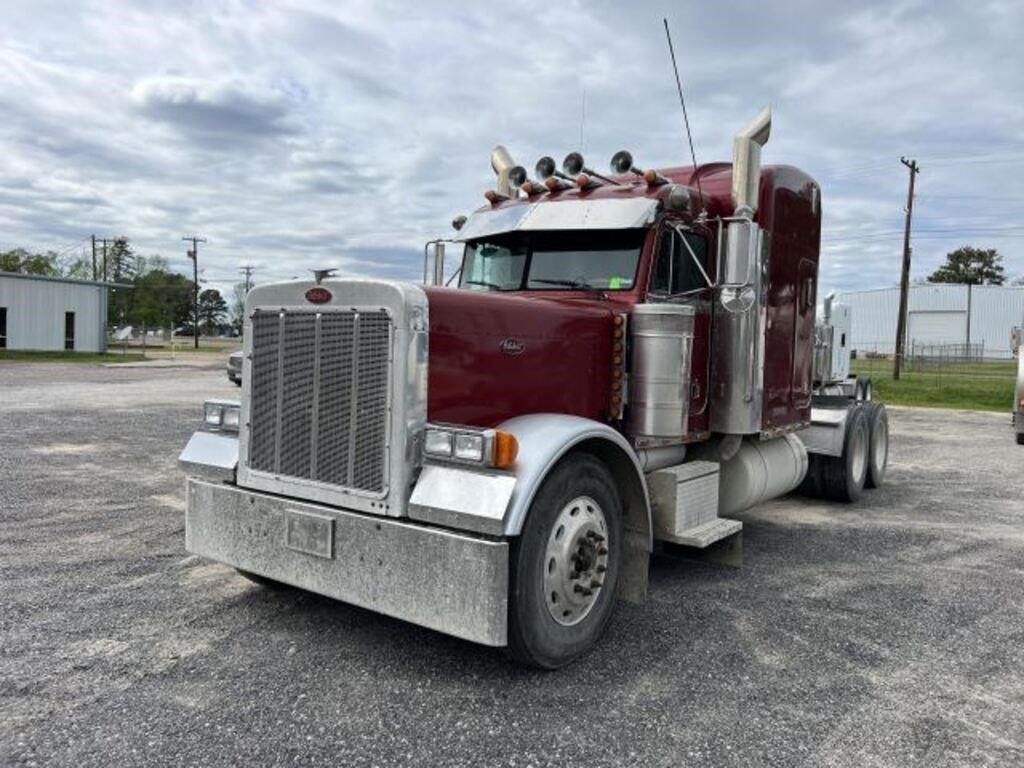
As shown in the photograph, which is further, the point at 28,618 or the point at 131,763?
the point at 28,618

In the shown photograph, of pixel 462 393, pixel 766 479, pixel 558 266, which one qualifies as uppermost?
pixel 558 266

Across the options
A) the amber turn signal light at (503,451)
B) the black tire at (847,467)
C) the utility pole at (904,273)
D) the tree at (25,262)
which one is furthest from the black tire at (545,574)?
the tree at (25,262)

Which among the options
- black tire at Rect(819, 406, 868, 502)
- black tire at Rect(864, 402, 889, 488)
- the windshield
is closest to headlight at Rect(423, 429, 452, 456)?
the windshield

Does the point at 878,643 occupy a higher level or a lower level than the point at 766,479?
lower

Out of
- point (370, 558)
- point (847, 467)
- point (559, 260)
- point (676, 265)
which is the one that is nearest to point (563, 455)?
point (370, 558)

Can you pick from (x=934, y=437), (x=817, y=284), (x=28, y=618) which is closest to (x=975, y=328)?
(x=934, y=437)

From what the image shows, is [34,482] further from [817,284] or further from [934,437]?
[934,437]

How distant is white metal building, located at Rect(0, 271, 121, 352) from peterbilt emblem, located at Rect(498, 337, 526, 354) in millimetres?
42906

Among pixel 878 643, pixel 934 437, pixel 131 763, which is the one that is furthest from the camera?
pixel 934 437

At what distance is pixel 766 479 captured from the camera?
266 inches

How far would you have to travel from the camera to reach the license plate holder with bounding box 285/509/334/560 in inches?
159

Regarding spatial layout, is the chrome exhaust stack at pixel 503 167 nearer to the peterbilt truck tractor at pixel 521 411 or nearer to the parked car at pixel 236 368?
the peterbilt truck tractor at pixel 521 411

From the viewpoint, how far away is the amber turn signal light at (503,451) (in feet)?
12.4

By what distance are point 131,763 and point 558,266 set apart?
3.76 meters
